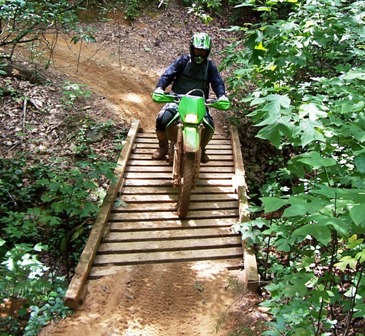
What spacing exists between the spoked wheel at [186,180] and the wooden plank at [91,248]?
3.31 ft

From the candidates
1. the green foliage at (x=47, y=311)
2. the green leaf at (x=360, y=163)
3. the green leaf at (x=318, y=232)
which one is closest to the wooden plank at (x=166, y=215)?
the green foliage at (x=47, y=311)

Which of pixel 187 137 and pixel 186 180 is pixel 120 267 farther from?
pixel 187 137

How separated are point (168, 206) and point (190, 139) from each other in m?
1.16

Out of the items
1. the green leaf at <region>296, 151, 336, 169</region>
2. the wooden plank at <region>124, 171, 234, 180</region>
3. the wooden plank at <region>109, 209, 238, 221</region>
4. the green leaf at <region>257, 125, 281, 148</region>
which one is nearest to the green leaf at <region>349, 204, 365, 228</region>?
the green leaf at <region>296, 151, 336, 169</region>

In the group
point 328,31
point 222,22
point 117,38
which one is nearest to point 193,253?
point 328,31

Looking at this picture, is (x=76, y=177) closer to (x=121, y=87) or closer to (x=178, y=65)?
(x=178, y=65)

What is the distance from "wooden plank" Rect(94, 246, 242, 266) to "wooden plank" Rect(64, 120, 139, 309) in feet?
0.57

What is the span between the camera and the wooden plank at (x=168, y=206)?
530cm

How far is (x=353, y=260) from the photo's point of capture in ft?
7.04

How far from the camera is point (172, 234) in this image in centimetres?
495

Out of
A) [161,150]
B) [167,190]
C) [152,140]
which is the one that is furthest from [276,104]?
[152,140]

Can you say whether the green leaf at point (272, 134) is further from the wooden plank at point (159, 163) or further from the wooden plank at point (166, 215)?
the wooden plank at point (159, 163)

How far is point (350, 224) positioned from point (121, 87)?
814 cm

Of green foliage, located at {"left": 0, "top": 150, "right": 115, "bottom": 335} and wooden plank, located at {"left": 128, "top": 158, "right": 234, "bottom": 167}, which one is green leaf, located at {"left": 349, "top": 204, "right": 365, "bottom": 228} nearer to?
green foliage, located at {"left": 0, "top": 150, "right": 115, "bottom": 335}
